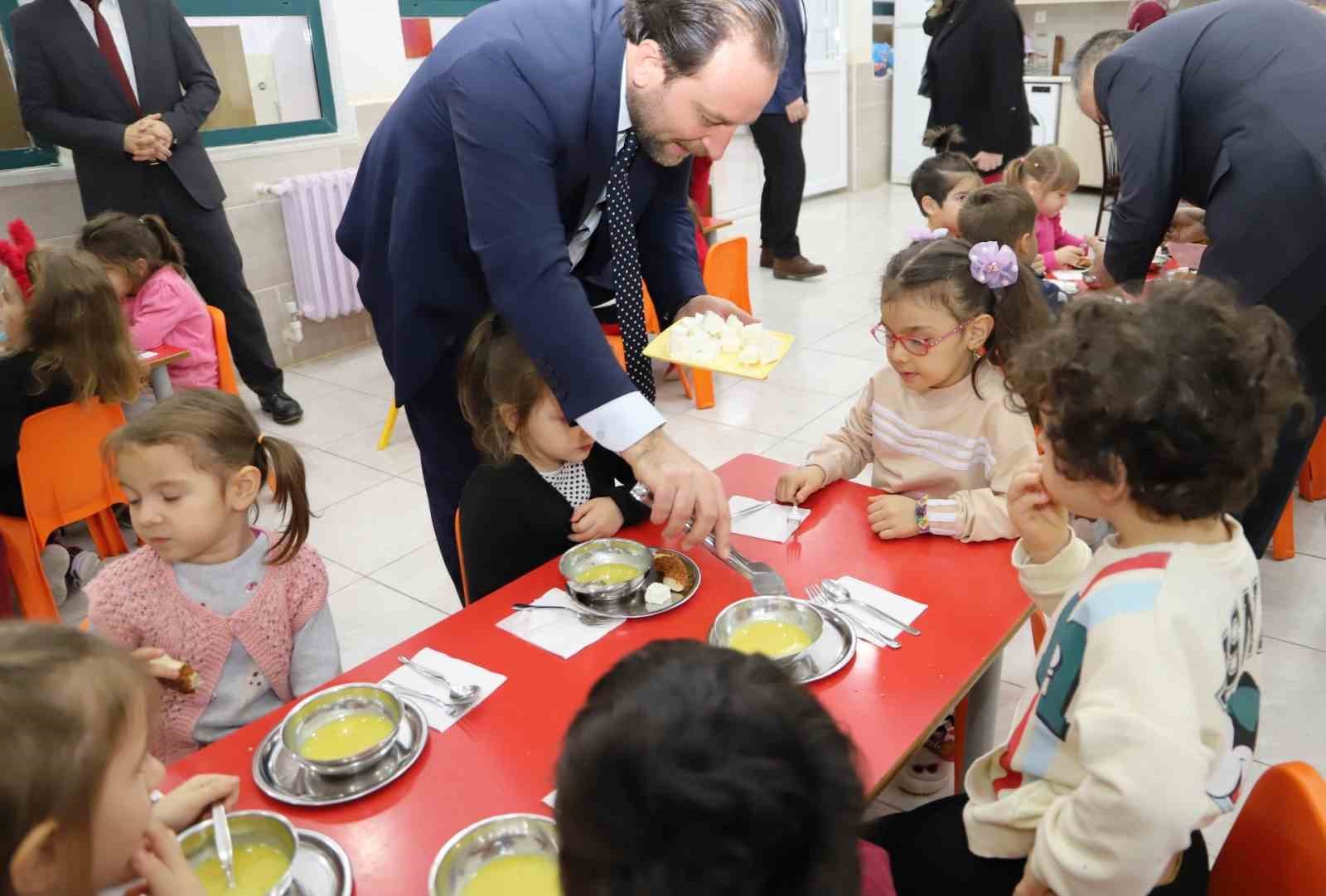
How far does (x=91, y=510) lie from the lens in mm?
2506

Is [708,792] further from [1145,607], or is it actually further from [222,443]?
[222,443]

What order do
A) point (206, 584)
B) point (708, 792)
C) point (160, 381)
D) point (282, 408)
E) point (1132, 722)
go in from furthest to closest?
point (282, 408) < point (160, 381) < point (206, 584) < point (1132, 722) < point (708, 792)

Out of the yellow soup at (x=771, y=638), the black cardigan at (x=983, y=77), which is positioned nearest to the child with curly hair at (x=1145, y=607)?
the yellow soup at (x=771, y=638)

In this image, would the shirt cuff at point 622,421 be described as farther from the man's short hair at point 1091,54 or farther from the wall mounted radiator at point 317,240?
the wall mounted radiator at point 317,240

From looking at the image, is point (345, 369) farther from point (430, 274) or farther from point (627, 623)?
point (627, 623)

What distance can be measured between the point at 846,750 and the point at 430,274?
4.16ft

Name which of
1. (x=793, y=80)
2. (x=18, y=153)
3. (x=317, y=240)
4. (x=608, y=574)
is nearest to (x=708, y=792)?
(x=608, y=574)

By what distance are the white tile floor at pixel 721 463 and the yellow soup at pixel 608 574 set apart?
2.70 feet

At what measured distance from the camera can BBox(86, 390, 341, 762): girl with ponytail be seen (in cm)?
145

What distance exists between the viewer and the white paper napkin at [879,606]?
1.31 m

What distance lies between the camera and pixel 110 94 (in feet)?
11.7

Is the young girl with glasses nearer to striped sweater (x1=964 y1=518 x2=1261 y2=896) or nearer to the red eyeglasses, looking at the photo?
the red eyeglasses

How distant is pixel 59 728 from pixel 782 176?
5.41 meters

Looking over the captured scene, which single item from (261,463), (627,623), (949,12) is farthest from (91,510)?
(949,12)
